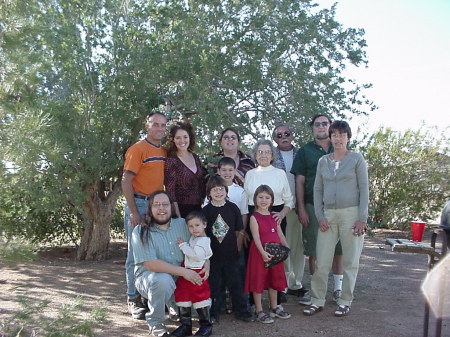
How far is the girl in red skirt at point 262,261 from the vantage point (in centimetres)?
412

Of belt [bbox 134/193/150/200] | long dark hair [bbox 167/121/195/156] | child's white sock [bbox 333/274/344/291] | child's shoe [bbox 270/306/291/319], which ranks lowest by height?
child's shoe [bbox 270/306/291/319]

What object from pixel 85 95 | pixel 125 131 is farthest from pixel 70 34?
pixel 125 131

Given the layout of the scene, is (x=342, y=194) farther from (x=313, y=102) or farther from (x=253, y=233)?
(x=313, y=102)

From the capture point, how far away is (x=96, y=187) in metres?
6.93

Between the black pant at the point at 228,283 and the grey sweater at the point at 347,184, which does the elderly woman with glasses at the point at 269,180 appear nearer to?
the grey sweater at the point at 347,184

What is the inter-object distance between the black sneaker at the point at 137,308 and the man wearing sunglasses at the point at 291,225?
4.93ft

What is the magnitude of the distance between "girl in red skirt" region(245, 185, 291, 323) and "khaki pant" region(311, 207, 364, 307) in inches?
14.7

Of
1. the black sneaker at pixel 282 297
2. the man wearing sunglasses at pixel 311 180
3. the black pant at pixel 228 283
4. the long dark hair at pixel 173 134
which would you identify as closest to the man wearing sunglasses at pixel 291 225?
the man wearing sunglasses at pixel 311 180

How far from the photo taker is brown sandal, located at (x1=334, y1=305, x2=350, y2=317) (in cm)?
430

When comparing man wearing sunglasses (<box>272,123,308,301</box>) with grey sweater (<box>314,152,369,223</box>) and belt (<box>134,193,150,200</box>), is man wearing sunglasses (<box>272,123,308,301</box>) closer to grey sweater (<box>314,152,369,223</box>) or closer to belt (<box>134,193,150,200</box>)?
grey sweater (<box>314,152,369,223</box>)

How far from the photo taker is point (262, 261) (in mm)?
4156

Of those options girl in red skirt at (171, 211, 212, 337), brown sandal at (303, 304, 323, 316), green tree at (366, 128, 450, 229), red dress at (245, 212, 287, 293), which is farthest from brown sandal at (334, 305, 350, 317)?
green tree at (366, 128, 450, 229)

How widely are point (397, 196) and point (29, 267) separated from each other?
24.6 feet

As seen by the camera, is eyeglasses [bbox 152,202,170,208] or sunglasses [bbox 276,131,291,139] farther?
sunglasses [bbox 276,131,291,139]
